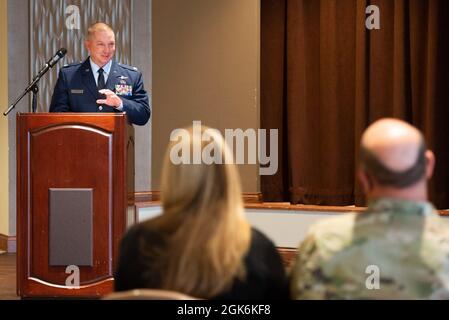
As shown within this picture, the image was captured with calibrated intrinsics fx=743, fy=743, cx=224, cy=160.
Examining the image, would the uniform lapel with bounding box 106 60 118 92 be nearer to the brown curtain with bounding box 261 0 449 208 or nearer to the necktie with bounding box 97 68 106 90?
the necktie with bounding box 97 68 106 90

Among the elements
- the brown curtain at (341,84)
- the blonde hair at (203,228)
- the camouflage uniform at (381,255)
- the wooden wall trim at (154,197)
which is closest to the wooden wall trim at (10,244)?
the wooden wall trim at (154,197)

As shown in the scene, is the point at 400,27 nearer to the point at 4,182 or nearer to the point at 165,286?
the point at 4,182

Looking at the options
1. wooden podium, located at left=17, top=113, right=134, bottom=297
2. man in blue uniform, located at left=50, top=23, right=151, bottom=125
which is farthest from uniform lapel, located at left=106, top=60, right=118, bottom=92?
wooden podium, located at left=17, top=113, right=134, bottom=297

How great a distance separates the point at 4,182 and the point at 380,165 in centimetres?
540

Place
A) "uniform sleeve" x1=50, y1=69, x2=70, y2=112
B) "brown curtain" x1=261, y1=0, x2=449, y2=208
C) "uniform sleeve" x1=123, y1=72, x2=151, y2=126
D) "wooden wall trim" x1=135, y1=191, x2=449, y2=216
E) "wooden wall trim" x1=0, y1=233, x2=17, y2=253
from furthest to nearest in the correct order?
"wooden wall trim" x1=0, y1=233, x2=17, y2=253, "wooden wall trim" x1=135, y1=191, x2=449, y2=216, "brown curtain" x1=261, y1=0, x2=449, y2=208, "uniform sleeve" x1=50, y1=69, x2=70, y2=112, "uniform sleeve" x1=123, y1=72, x2=151, y2=126

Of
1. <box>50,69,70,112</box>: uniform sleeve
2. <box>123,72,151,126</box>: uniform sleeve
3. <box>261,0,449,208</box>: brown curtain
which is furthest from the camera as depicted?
<box>261,0,449,208</box>: brown curtain

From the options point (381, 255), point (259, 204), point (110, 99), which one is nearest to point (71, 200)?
point (110, 99)

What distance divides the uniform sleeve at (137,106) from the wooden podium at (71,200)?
12.3 inches

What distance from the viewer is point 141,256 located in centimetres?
182

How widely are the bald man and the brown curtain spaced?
13.5 ft

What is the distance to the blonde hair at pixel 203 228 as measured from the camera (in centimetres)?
175

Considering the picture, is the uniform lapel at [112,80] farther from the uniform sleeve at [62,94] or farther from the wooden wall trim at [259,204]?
the wooden wall trim at [259,204]

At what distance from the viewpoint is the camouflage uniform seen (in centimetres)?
168

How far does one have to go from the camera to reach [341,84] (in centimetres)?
614
